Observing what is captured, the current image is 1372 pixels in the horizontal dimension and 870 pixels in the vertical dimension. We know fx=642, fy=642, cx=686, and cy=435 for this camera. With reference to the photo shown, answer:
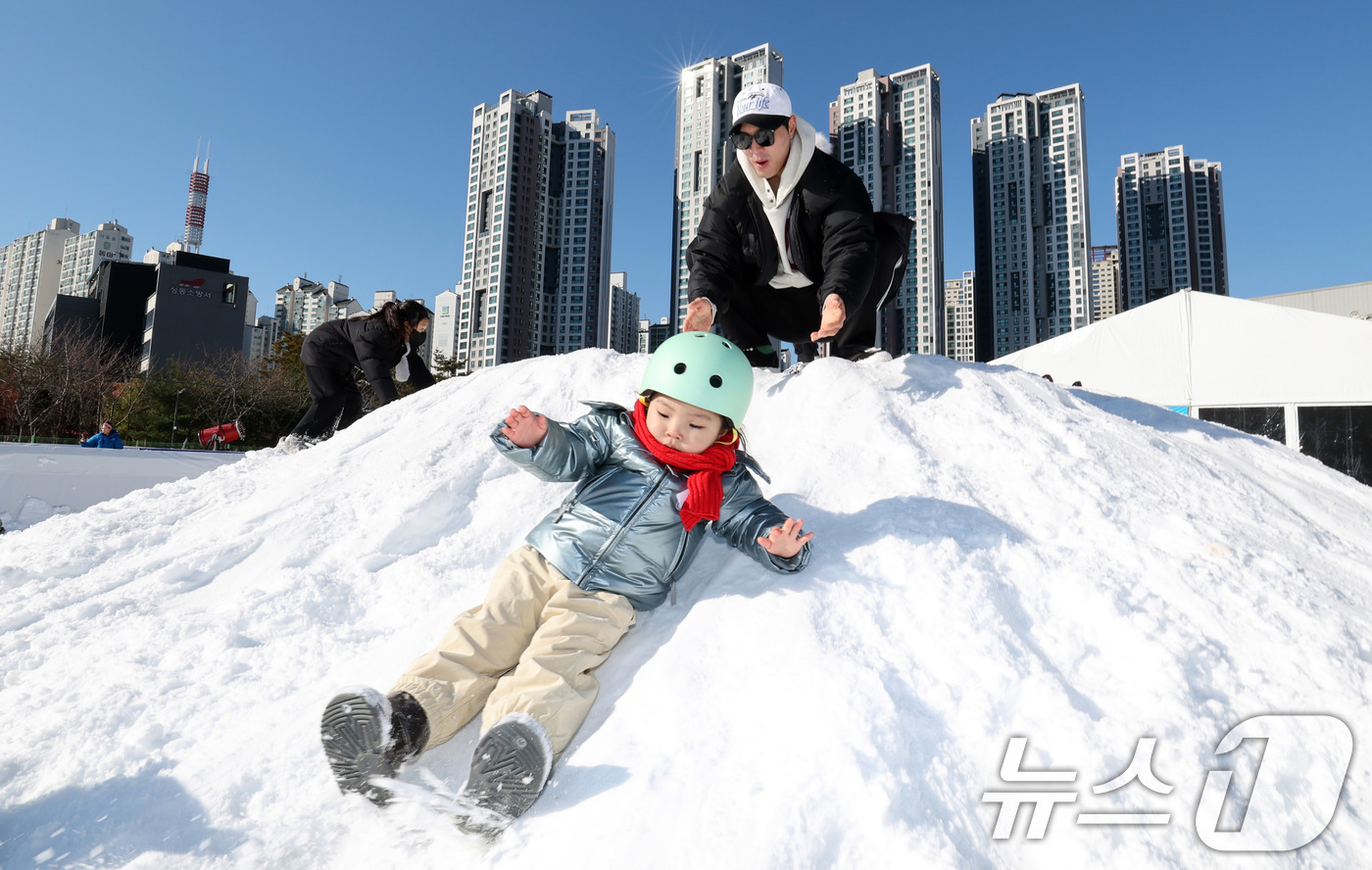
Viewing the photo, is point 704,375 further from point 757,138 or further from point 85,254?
point 85,254

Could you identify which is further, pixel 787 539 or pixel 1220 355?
pixel 1220 355

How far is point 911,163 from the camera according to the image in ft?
152

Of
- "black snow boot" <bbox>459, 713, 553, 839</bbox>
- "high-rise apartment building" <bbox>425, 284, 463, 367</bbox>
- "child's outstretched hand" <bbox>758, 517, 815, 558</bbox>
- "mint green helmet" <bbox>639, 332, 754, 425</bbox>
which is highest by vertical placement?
"high-rise apartment building" <bbox>425, 284, 463, 367</bbox>

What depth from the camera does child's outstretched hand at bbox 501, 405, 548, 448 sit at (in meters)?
1.79

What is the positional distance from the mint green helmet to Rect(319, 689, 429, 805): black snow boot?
102 centimetres

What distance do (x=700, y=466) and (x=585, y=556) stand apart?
40 centimetres

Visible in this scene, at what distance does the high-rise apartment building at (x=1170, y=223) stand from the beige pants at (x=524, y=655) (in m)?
59.7

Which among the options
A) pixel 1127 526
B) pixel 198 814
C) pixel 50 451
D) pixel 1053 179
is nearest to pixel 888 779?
pixel 1127 526

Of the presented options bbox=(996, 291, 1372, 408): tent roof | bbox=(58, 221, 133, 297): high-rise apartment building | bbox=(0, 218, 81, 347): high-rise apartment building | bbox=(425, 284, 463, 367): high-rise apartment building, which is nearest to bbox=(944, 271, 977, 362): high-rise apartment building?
bbox=(425, 284, 463, 367): high-rise apartment building

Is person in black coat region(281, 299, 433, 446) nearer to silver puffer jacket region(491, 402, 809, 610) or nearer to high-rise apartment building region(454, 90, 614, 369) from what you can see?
silver puffer jacket region(491, 402, 809, 610)

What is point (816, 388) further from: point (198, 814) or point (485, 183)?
point (485, 183)

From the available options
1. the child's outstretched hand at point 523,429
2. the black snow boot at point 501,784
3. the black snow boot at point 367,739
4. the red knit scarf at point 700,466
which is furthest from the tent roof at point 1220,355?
the black snow boot at point 367,739

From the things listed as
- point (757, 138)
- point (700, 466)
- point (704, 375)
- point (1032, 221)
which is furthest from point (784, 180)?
point (1032, 221)

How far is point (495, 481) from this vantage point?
2.78 metres
